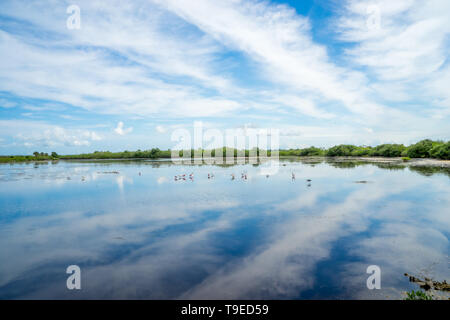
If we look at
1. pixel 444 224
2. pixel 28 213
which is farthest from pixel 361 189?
pixel 28 213

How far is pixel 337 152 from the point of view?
4988 inches

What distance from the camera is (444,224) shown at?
53.5 ft

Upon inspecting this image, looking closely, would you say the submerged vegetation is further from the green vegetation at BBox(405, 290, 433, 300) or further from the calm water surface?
the green vegetation at BBox(405, 290, 433, 300)

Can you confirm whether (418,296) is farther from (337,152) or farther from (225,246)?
(337,152)

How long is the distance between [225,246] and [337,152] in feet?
409

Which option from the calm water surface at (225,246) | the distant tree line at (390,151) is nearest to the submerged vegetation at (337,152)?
the distant tree line at (390,151)

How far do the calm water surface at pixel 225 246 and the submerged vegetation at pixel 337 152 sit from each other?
65175 millimetres

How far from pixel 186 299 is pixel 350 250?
789cm

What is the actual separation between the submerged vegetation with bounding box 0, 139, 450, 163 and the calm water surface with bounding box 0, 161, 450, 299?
65.2 m

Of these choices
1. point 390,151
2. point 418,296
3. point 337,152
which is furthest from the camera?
point 337,152

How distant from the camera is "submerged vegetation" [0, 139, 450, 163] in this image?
79088 millimetres

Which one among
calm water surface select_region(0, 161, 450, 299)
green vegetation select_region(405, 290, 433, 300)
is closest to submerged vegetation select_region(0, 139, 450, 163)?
calm water surface select_region(0, 161, 450, 299)

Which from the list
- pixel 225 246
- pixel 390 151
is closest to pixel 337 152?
pixel 390 151
